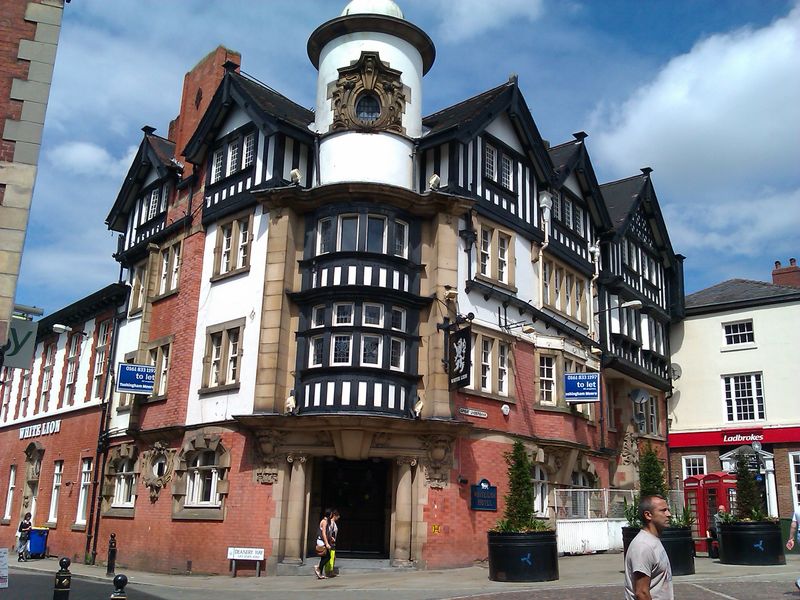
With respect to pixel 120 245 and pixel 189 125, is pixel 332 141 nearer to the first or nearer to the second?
pixel 189 125

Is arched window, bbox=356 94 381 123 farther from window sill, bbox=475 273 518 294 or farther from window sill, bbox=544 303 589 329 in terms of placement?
window sill, bbox=544 303 589 329

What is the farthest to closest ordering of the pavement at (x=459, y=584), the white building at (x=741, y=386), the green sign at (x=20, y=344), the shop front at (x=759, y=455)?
the white building at (x=741, y=386)
the shop front at (x=759, y=455)
the pavement at (x=459, y=584)
the green sign at (x=20, y=344)

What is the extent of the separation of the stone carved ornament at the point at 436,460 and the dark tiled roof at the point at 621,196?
1548 cm

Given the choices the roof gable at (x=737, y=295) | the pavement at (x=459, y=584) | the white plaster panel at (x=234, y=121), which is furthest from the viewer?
the roof gable at (x=737, y=295)

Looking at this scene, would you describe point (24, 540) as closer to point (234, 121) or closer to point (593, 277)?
point (234, 121)

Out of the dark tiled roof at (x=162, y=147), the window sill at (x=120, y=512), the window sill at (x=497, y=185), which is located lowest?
the window sill at (x=120, y=512)

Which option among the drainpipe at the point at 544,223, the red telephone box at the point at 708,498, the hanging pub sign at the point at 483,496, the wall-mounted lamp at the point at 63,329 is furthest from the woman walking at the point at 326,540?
the wall-mounted lamp at the point at 63,329

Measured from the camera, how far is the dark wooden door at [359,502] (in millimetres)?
22406

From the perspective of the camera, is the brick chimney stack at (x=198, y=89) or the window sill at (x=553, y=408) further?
the brick chimney stack at (x=198, y=89)

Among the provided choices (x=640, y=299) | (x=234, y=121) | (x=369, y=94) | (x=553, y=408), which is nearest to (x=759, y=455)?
(x=640, y=299)

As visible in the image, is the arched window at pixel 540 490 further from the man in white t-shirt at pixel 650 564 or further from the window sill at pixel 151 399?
the man in white t-shirt at pixel 650 564

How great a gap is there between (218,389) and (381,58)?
10.9 metres

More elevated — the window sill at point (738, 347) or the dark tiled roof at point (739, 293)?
the dark tiled roof at point (739, 293)

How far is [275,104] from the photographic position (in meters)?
26.3
